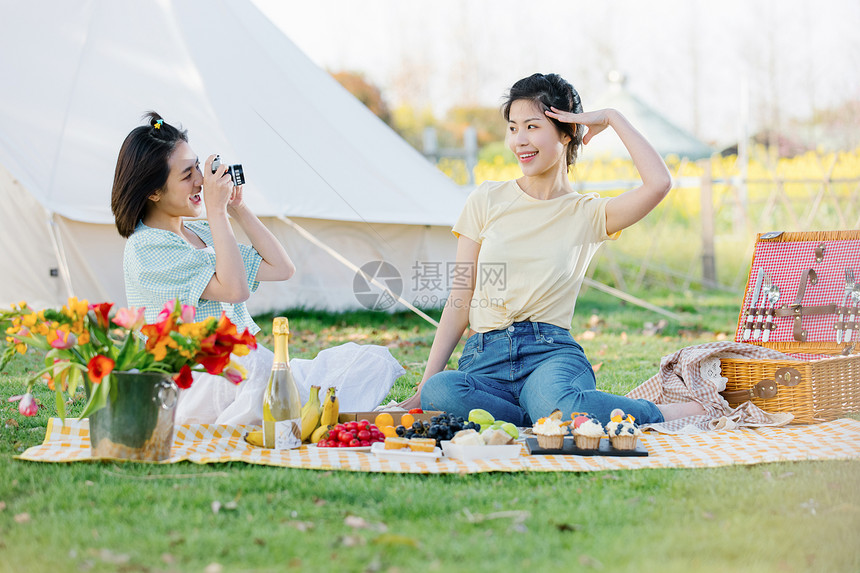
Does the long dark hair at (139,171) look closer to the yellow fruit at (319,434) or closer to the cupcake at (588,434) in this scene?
the yellow fruit at (319,434)

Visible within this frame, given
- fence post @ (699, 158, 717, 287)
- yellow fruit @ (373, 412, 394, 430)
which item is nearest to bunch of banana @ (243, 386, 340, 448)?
yellow fruit @ (373, 412, 394, 430)

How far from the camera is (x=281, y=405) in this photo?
2.33 m

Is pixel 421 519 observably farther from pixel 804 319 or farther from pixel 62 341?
pixel 804 319

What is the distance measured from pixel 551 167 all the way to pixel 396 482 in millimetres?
1194

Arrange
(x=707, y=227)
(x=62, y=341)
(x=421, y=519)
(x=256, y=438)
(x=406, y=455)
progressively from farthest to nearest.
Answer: (x=707, y=227)
(x=256, y=438)
(x=406, y=455)
(x=62, y=341)
(x=421, y=519)

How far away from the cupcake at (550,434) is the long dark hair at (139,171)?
1.33 m

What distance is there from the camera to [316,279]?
5.50 m

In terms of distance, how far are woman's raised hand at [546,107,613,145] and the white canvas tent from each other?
250 centimetres

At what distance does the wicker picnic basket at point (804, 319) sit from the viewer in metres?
2.78

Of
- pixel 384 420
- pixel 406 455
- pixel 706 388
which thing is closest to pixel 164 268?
pixel 384 420

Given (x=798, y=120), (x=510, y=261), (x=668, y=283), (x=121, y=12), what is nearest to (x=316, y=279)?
(x=121, y=12)

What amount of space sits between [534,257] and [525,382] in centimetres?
40

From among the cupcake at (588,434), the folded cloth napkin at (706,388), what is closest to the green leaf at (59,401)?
the cupcake at (588,434)

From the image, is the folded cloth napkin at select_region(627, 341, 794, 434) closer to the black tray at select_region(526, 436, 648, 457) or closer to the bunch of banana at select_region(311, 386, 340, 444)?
the black tray at select_region(526, 436, 648, 457)
